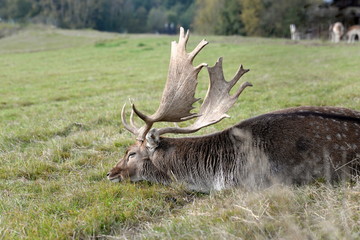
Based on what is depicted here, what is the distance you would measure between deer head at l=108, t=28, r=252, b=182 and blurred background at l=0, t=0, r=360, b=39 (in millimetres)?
43188

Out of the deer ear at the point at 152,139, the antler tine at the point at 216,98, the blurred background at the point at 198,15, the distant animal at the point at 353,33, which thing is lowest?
the deer ear at the point at 152,139

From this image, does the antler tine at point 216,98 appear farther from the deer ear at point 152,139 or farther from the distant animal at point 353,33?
the distant animal at point 353,33

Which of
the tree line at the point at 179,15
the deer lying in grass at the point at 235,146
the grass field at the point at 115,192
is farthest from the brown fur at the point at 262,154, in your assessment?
the tree line at the point at 179,15

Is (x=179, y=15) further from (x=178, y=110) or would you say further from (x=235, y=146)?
(x=235, y=146)

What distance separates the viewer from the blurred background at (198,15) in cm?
4803

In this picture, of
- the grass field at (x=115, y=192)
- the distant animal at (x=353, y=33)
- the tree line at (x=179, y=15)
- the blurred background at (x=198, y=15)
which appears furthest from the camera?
the tree line at (x=179, y=15)

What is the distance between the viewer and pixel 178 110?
5402 mm

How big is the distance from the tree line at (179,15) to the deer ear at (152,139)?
1827 inches

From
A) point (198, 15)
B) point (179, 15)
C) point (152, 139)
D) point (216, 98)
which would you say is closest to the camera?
point (152, 139)

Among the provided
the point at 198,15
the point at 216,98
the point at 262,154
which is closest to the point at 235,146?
the point at 262,154

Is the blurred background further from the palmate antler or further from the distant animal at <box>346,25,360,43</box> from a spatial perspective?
the palmate antler

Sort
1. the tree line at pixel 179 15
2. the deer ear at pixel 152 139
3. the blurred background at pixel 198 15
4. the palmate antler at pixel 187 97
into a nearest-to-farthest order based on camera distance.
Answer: the deer ear at pixel 152 139
the palmate antler at pixel 187 97
the blurred background at pixel 198 15
the tree line at pixel 179 15

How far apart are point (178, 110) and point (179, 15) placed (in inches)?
4180

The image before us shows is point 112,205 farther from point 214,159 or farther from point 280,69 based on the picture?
point 280,69
